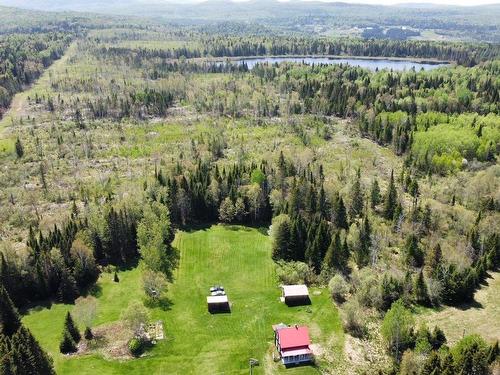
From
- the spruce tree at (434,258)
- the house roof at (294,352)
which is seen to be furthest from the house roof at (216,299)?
the spruce tree at (434,258)

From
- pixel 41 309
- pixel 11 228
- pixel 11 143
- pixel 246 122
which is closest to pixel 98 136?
pixel 11 143

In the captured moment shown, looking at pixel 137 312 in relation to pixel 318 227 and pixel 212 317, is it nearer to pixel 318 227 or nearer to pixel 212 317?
pixel 212 317

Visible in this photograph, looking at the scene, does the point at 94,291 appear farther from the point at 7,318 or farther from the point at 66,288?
the point at 7,318

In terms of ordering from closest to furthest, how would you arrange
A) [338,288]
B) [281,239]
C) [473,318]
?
[473,318], [338,288], [281,239]

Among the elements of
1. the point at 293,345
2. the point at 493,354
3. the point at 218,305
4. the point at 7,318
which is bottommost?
the point at 218,305

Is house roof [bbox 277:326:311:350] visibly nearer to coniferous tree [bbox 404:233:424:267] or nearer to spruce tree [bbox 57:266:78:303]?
coniferous tree [bbox 404:233:424:267]

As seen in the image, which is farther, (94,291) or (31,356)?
(94,291)

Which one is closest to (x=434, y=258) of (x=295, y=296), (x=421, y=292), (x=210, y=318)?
(x=421, y=292)
